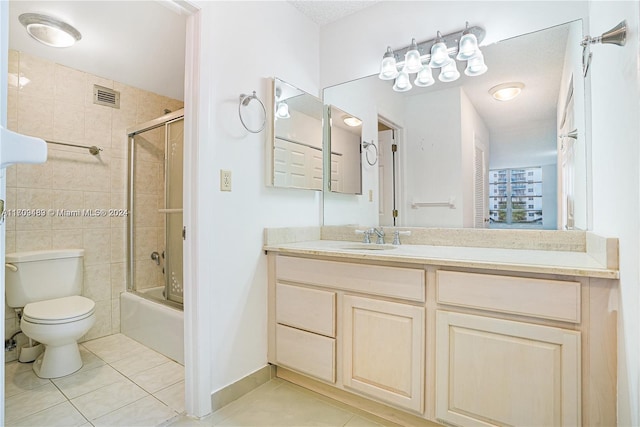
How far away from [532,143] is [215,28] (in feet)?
5.51

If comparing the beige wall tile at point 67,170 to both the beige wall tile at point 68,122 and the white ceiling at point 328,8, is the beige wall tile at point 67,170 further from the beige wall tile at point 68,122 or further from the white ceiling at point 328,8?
the white ceiling at point 328,8

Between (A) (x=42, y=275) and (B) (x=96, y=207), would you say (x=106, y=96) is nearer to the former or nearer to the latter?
(B) (x=96, y=207)

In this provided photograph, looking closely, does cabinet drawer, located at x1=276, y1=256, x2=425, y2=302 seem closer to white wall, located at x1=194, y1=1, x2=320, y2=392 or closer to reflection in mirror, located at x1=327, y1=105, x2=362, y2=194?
white wall, located at x1=194, y1=1, x2=320, y2=392

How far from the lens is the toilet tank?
2064mm

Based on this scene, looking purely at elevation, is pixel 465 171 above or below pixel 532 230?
above

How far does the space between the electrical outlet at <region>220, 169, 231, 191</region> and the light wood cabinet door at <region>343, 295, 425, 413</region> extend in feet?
2.60

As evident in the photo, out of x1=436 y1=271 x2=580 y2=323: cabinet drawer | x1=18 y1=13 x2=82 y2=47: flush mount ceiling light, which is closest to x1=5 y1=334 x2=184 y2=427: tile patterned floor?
x1=436 y1=271 x2=580 y2=323: cabinet drawer

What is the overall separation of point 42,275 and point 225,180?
1599 millimetres

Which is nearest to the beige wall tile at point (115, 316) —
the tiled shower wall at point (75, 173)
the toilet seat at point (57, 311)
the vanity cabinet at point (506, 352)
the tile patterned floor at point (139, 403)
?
the tiled shower wall at point (75, 173)

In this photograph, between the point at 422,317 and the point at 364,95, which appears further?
the point at 364,95

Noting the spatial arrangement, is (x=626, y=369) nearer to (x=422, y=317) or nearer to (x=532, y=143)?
(x=422, y=317)

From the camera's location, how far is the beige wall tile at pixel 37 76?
7.36ft

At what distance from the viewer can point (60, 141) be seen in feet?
7.87

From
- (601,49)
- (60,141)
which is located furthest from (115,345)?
(601,49)
